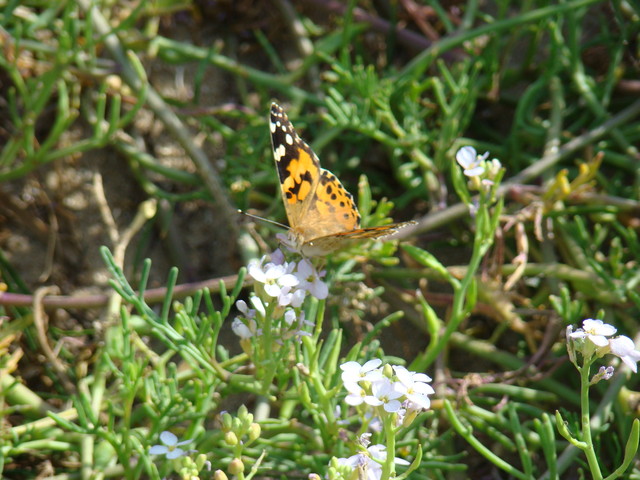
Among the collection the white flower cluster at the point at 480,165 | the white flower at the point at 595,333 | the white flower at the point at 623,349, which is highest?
the white flower cluster at the point at 480,165

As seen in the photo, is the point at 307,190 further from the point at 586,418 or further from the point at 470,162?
the point at 586,418

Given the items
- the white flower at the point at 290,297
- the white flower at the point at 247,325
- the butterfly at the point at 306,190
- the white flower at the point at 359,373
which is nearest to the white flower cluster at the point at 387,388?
the white flower at the point at 359,373

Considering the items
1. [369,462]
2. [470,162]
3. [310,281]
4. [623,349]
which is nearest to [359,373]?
[369,462]

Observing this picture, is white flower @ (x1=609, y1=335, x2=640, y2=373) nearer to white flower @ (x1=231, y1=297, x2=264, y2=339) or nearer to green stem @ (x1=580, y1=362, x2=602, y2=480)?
green stem @ (x1=580, y1=362, x2=602, y2=480)

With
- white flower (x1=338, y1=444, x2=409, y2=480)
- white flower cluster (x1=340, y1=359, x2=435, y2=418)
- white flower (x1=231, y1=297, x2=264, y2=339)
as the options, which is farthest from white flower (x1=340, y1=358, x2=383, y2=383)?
white flower (x1=231, y1=297, x2=264, y2=339)

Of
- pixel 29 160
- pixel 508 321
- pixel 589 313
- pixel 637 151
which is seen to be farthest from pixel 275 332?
pixel 637 151

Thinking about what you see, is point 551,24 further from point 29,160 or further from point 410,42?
point 29,160

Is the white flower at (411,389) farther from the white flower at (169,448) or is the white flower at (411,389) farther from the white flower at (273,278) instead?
the white flower at (169,448)
